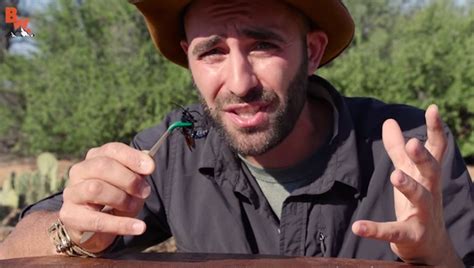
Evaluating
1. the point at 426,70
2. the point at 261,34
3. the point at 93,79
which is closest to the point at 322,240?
the point at 261,34

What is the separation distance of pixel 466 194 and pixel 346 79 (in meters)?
11.2

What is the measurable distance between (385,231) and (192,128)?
1075mm

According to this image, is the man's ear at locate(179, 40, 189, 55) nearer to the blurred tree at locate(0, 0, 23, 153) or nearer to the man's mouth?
the man's mouth

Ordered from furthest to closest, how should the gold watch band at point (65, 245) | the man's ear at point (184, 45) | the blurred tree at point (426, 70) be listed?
1. the blurred tree at point (426, 70)
2. the man's ear at point (184, 45)
3. the gold watch band at point (65, 245)

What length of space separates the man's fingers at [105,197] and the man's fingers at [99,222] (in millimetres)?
26

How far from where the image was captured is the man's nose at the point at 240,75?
7.56ft

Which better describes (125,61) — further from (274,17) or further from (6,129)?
(274,17)

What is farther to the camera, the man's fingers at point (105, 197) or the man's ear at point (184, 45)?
the man's ear at point (184, 45)

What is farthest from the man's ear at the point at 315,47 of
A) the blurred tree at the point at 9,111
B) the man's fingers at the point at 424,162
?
the blurred tree at the point at 9,111

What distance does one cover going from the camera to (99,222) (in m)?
1.79

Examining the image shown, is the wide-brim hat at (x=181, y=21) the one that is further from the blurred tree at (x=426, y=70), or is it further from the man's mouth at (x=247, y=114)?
the blurred tree at (x=426, y=70)

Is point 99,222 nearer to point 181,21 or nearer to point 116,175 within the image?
point 116,175

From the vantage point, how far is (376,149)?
8.45 feet

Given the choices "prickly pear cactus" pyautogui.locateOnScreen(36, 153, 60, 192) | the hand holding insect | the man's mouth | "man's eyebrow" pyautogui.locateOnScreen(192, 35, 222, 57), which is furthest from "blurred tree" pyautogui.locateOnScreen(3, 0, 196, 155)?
the hand holding insect
